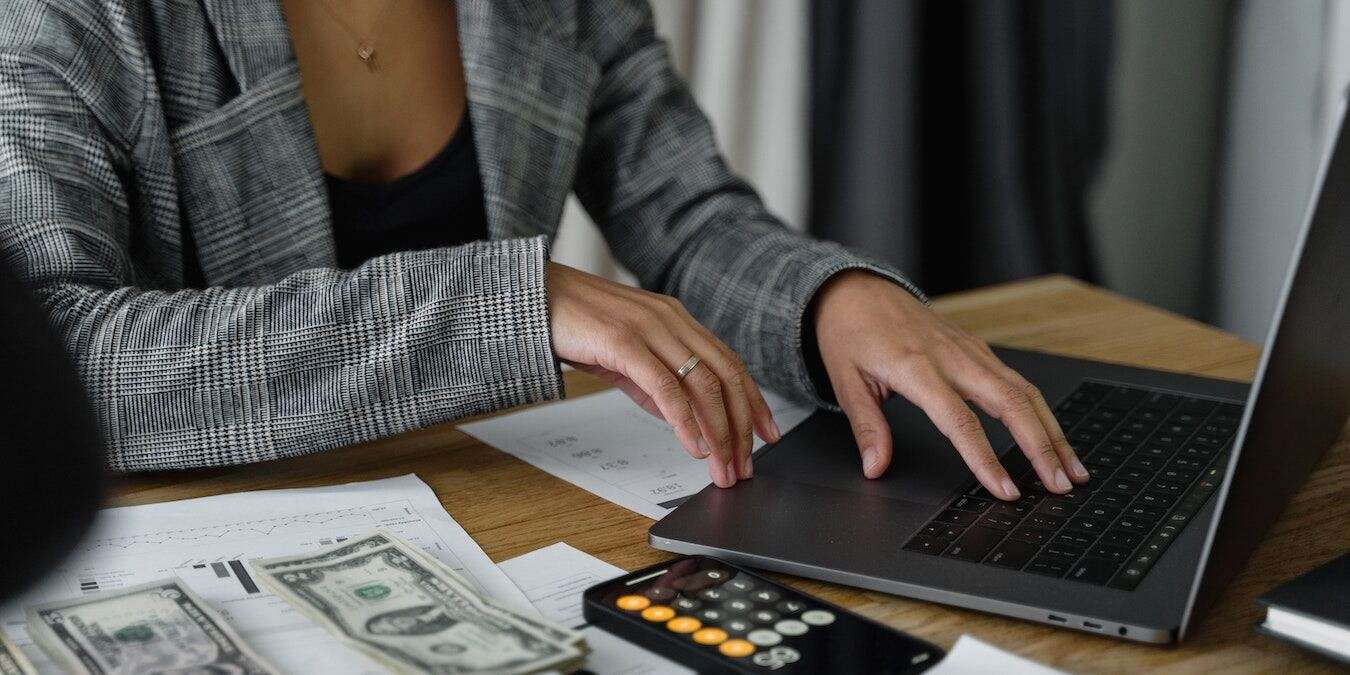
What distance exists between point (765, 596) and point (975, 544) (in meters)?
0.13

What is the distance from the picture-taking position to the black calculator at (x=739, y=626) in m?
0.56

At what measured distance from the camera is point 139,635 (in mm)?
565

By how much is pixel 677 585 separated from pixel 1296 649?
0.30 m

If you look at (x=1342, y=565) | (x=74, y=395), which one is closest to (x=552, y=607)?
(x=74, y=395)

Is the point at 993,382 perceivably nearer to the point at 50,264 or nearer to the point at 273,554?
the point at 273,554

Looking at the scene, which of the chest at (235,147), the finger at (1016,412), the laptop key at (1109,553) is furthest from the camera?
the chest at (235,147)

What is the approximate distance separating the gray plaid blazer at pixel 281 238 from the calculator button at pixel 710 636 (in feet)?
0.90

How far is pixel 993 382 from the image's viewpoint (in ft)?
2.65

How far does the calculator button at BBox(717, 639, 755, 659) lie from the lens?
563 millimetres

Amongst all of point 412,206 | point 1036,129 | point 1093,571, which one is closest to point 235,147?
point 412,206

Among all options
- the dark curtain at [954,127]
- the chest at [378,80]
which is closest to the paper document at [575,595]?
the chest at [378,80]

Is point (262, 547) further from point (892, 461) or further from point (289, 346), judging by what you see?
point (892, 461)

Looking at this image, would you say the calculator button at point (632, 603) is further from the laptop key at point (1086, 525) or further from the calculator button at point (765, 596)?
the laptop key at point (1086, 525)

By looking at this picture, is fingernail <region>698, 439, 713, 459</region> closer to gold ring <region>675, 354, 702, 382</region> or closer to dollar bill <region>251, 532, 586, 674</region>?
gold ring <region>675, 354, 702, 382</region>
